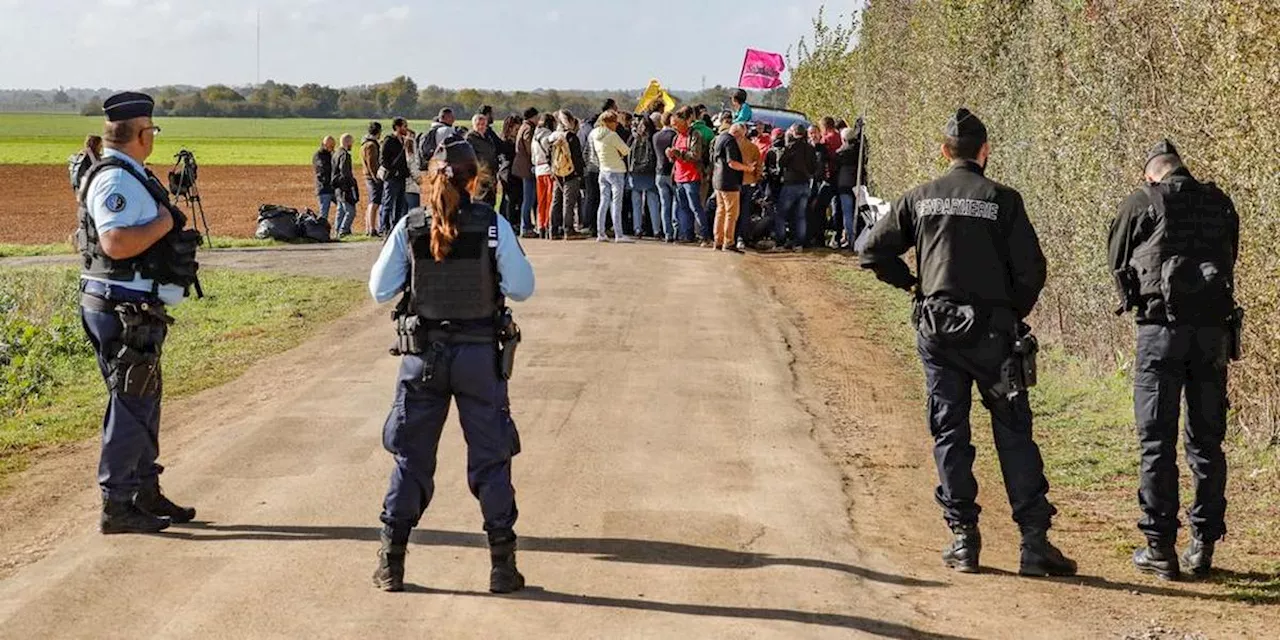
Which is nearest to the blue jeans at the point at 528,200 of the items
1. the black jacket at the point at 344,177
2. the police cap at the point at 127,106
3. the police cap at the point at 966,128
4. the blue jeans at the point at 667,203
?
the blue jeans at the point at 667,203

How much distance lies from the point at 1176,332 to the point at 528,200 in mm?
16052

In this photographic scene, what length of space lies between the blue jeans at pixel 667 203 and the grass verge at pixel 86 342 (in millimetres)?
5215

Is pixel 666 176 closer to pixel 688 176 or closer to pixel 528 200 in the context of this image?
pixel 688 176

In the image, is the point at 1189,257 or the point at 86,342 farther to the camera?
the point at 86,342

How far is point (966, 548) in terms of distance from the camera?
7.65 meters

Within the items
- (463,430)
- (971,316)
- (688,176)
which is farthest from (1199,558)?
(688,176)

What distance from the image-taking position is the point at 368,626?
6516mm

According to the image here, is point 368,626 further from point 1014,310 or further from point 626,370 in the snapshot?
point 626,370

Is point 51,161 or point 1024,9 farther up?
point 1024,9

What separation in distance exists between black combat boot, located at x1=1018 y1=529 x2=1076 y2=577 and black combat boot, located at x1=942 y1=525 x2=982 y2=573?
23 centimetres

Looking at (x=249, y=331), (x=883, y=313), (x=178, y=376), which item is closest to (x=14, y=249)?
(x=249, y=331)

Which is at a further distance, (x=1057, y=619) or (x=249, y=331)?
(x=249, y=331)

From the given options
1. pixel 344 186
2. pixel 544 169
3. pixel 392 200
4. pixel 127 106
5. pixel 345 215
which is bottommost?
pixel 345 215

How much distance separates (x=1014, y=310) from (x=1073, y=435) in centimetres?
406
